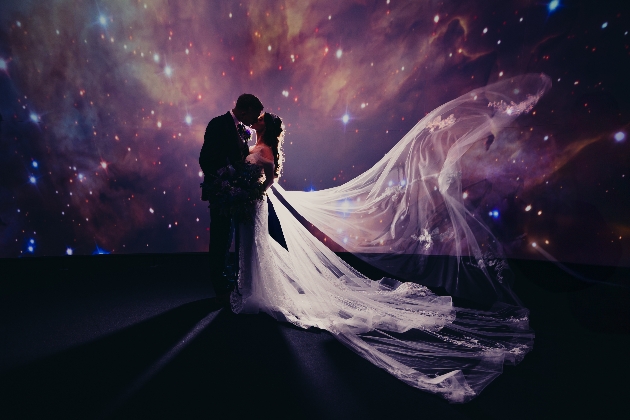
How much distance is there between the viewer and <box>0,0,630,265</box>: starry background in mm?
4234

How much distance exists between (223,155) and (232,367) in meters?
1.68

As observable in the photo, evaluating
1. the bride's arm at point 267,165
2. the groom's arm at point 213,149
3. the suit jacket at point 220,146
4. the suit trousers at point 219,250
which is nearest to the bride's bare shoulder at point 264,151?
the bride's arm at point 267,165

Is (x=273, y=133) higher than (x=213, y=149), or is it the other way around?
(x=273, y=133)

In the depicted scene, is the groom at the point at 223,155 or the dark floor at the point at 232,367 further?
the groom at the point at 223,155

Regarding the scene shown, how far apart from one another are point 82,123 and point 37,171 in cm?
93

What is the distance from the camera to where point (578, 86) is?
14.3 feet

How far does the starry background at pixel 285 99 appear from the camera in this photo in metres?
4.23

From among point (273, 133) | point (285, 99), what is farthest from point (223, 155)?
point (285, 99)

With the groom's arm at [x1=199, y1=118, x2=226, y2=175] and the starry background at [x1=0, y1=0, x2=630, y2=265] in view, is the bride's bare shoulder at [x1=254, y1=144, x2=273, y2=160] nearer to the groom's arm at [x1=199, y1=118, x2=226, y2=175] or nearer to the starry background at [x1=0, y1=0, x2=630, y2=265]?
the groom's arm at [x1=199, y1=118, x2=226, y2=175]

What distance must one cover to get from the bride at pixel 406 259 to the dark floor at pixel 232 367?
18 centimetres

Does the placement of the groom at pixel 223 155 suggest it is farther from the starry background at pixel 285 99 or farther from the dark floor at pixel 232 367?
the starry background at pixel 285 99

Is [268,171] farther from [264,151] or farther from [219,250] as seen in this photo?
[219,250]

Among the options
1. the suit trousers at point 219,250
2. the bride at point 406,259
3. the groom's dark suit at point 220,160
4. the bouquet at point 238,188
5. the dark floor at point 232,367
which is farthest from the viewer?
the suit trousers at point 219,250

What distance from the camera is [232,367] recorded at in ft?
5.74
